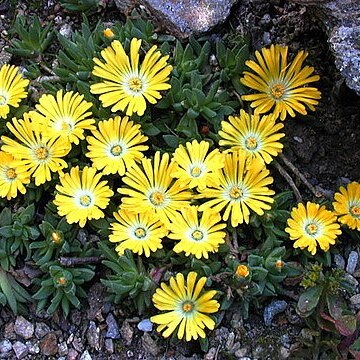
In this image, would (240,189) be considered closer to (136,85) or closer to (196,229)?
(196,229)

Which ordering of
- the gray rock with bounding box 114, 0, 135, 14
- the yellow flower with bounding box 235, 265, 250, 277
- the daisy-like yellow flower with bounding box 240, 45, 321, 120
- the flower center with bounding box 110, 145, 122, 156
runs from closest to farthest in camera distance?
1. the yellow flower with bounding box 235, 265, 250, 277
2. the flower center with bounding box 110, 145, 122, 156
3. the daisy-like yellow flower with bounding box 240, 45, 321, 120
4. the gray rock with bounding box 114, 0, 135, 14

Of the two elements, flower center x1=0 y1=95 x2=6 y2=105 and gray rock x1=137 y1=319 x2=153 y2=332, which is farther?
flower center x1=0 y1=95 x2=6 y2=105

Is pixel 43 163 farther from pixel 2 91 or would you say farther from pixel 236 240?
pixel 236 240

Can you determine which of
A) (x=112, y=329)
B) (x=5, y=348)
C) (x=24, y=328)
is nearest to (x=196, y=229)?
(x=112, y=329)

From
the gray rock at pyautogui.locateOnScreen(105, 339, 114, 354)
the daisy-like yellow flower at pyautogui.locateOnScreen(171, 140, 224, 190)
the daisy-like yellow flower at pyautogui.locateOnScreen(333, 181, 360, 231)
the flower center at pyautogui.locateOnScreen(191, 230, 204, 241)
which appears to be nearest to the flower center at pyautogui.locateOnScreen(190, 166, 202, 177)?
the daisy-like yellow flower at pyautogui.locateOnScreen(171, 140, 224, 190)

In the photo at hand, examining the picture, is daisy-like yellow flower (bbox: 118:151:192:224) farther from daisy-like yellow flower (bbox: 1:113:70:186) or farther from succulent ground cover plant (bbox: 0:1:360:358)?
daisy-like yellow flower (bbox: 1:113:70:186)

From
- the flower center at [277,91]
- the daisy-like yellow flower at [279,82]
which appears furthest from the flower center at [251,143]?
the flower center at [277,91]
